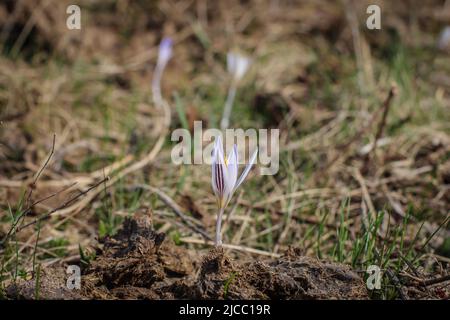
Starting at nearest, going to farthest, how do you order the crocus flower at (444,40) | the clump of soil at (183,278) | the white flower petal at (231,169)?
1. the clump of soil at (183,278)
2. the white flower petal at (231,169)
3. the crocus flower at (444,40)

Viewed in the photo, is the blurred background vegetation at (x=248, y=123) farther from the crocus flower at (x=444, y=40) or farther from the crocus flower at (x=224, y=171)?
the crocus flower at (x=224, y=171)

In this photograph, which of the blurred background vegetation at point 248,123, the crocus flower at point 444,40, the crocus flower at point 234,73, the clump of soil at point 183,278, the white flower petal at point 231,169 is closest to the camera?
the clump of soil at point 183,278

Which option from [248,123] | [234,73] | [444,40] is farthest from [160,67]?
[444,40]

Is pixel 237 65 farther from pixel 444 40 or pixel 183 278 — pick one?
pixel 183 278

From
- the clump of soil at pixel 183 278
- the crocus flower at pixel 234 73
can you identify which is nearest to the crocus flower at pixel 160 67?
the crocus flower at pixel 234 73
